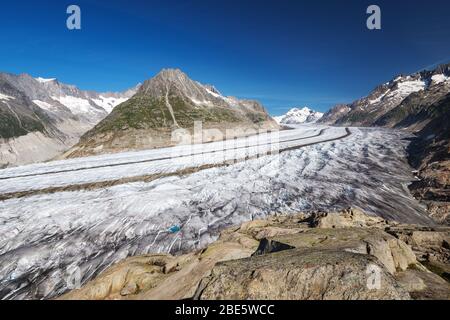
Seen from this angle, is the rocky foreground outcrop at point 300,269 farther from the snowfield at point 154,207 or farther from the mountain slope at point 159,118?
the mountain slope at point 159,118

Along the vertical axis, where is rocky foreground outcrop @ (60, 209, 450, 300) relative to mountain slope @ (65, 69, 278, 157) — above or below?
below

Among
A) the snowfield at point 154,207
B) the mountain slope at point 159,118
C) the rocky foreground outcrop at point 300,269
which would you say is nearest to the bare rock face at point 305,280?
the rocky foreground outcrop at point 300,269

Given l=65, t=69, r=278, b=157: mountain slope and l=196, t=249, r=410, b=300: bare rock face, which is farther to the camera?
l=65, t=69, r=278, b=157: mountain slope

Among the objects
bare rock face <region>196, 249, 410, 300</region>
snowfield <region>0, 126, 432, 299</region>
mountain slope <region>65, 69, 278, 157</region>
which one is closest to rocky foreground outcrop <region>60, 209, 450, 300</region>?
bare rock face <region>196, 249, 410, 300</region>

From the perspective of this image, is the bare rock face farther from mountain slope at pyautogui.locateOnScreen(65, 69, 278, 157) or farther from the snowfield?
mountain slope at pyautogui.locateOnScreen(65, 69, 278, 157)

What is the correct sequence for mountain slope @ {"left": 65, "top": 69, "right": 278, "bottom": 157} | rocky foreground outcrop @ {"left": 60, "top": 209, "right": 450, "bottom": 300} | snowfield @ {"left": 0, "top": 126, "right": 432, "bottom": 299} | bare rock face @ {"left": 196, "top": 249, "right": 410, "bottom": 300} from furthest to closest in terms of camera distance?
mountain slope @ {"left": 65, "top": 69, "right": 278, "bottom": 157} → snowfield @ {"left": 0, "top": 126, "right": 432, "bottom": 299} → rocky foreground outcrop @ {"left": 60, "top": 209, "right": 450, "bottom": 300} → bare rock face @ {"left": 196, "top": 249, "right": 410, "bottom": 300}
